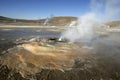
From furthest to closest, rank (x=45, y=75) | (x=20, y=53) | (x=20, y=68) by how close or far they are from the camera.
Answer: (x=20, y=53) < (x=20, y=68) < (x=45, y=75)

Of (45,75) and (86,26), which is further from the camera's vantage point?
(86,26)

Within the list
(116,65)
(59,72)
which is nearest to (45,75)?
(59,72)

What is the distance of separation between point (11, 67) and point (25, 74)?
1.40m

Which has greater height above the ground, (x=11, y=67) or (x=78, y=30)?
(x=78, y=30)

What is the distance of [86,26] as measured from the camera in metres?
23.8

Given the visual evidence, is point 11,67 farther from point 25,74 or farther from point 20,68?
point 25,74

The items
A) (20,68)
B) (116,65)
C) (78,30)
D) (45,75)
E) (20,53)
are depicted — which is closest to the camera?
(45,75)

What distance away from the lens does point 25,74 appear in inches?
310

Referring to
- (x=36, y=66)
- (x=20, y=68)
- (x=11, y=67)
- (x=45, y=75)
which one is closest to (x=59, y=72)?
(x=45, y=75)

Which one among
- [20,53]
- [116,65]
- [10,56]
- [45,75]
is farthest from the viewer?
[20,53]

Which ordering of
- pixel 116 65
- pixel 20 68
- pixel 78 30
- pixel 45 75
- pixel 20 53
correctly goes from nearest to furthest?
pixel 45 75
pixel 20 68
pixel 116 65
pixel 20 53
pixel 78 30

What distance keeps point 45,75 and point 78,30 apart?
1626 centimetres

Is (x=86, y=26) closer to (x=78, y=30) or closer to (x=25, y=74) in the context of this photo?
(x=78, y=30)

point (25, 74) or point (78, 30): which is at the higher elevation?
point (78, 30)
